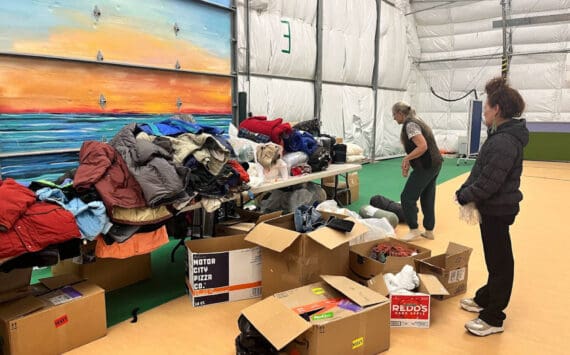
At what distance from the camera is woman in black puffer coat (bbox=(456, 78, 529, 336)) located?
2.20 m

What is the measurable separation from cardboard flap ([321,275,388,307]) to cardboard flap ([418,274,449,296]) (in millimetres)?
422

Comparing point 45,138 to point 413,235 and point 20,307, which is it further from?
point 413,235

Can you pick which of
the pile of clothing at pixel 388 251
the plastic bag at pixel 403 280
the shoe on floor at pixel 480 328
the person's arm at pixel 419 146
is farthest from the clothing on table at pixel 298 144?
the shoe on floor at pixel 480 328

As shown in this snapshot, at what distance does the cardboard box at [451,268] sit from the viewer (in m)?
2.80

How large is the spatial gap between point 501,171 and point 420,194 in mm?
1861

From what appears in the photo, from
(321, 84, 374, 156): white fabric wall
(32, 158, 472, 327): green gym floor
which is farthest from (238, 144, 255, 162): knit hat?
(321, 84, 374, 156): white fabric wall

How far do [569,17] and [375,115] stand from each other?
474cm

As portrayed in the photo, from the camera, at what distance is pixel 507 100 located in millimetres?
2219

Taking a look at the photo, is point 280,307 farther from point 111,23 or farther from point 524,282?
point 111,23

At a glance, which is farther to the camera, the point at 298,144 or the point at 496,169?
the point at 298,144

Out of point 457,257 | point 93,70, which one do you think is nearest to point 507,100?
point 457,257

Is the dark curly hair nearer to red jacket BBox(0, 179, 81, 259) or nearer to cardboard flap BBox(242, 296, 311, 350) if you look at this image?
cardboard flap BBox(242, 296, 311, 350)

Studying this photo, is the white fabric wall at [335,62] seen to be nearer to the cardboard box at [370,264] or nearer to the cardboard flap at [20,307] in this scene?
the cardboard box at [370,264]

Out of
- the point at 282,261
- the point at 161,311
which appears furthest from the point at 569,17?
the point at 161,311
